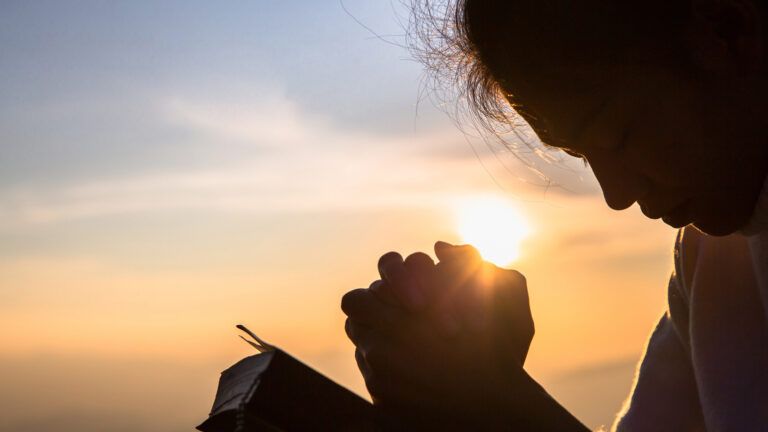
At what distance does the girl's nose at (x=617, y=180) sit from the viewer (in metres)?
1.77

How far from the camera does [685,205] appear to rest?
1761 mm

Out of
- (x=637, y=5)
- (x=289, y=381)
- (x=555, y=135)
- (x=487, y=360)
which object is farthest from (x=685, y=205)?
(x=289, y=381)

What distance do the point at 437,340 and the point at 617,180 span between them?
66 cm

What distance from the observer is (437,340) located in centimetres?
145

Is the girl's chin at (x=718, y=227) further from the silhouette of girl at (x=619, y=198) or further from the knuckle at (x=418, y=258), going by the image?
the knuckle at (x=418, y=258)

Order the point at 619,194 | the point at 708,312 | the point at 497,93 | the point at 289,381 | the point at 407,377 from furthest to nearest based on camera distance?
the point at 497,93 → the point at 708,312 → the point at 619,194 → the point at 407,377 → the point at 289,381

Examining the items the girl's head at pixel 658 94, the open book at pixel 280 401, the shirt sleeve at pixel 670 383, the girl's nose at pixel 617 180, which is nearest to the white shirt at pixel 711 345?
the shirt sleeve at pixel 670 383

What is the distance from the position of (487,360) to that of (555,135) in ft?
2.17

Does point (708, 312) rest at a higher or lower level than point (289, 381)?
higher

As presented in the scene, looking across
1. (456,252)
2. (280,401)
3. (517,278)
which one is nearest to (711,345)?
(517,278)

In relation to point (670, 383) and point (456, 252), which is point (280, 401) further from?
point (670, 383)

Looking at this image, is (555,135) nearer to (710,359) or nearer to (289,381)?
(710,359)

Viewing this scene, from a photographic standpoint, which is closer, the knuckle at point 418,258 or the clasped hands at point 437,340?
the clasped hands at point 437,340

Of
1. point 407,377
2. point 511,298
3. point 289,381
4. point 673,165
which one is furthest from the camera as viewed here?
point 673,165
